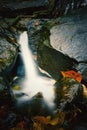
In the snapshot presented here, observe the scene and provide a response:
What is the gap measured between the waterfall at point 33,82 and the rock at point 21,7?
144 centimetres

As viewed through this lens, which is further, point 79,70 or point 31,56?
point 31,56

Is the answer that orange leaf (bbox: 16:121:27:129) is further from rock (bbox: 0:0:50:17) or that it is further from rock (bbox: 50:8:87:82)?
rock (bbox: 0:0:50:17)

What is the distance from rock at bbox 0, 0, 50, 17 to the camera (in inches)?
321

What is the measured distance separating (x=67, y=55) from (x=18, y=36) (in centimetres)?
187

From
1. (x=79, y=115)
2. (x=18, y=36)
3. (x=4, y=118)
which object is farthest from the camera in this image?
Result: (x=18, y=36)

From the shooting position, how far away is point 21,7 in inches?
323

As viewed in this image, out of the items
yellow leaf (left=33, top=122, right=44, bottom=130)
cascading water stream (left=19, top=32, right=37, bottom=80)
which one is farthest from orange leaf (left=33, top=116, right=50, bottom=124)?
cascading water stream (left=19, top=32, right=37, bottom=80)

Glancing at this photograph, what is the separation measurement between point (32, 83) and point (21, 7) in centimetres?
295

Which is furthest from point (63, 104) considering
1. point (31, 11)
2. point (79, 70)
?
point (31, 11)

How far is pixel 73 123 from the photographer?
5.01 m

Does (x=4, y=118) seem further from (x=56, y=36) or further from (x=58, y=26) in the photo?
(x=58, y=26)

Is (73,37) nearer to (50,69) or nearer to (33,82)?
(50,69)

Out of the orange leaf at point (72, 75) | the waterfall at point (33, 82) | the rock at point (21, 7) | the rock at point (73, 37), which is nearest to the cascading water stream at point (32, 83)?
the waterfall at point (33, 82)

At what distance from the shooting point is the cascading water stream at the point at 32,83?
5.42 metres
